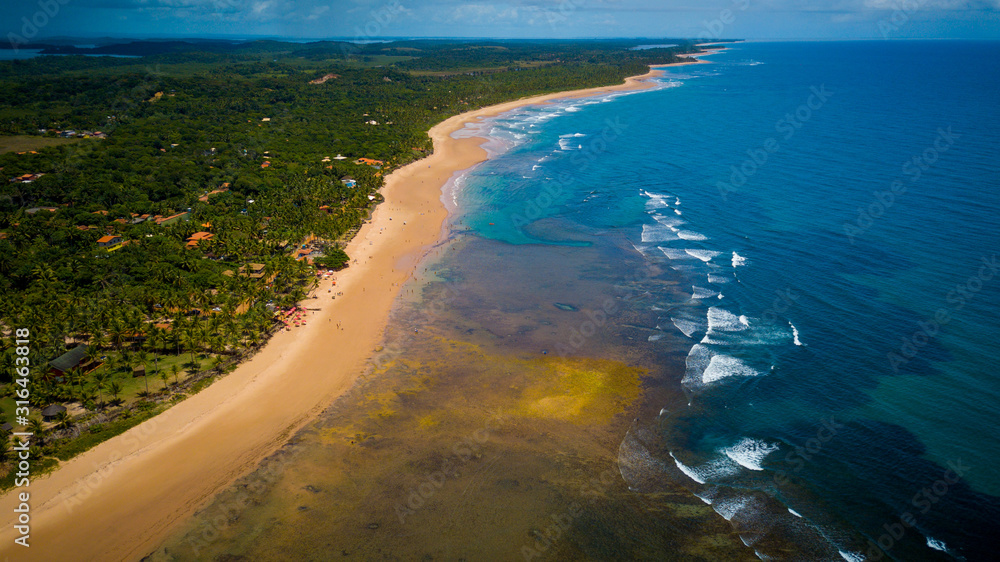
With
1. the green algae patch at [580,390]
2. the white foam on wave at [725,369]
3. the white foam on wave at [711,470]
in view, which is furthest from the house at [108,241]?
the white foam on wave at [725,369]

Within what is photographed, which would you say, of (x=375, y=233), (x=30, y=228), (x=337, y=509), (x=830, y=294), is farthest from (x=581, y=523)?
(x=30, y=228)

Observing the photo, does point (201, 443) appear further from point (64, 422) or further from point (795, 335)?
point (795, 335)

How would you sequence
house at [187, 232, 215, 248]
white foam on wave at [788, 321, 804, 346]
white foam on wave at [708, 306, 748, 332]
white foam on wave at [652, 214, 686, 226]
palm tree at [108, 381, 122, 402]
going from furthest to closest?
white foam on wave at [652, 214, 686, 226] → house at [187, 232, 215, 248] → white foam on wave at [708, 306, 748, 332] → white foam on wave at [788, 321, 804, 346] → palm tree at [108, 381, 122, 402]

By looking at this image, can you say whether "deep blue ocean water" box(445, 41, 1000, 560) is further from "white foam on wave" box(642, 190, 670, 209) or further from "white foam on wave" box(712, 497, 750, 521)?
"white foam on wave" box(642, 190, 670, 209)

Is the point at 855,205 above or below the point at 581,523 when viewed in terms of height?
above

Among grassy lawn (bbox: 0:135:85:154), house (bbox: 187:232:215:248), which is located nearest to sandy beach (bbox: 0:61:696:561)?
house (bbox: 187:232:215:248)

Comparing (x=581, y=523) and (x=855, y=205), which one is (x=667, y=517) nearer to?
(x=581, y=523)

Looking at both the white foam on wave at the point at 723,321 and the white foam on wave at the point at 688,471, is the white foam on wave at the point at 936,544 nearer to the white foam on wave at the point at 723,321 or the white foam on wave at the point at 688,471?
the white foam on wave at the point at 688,471
